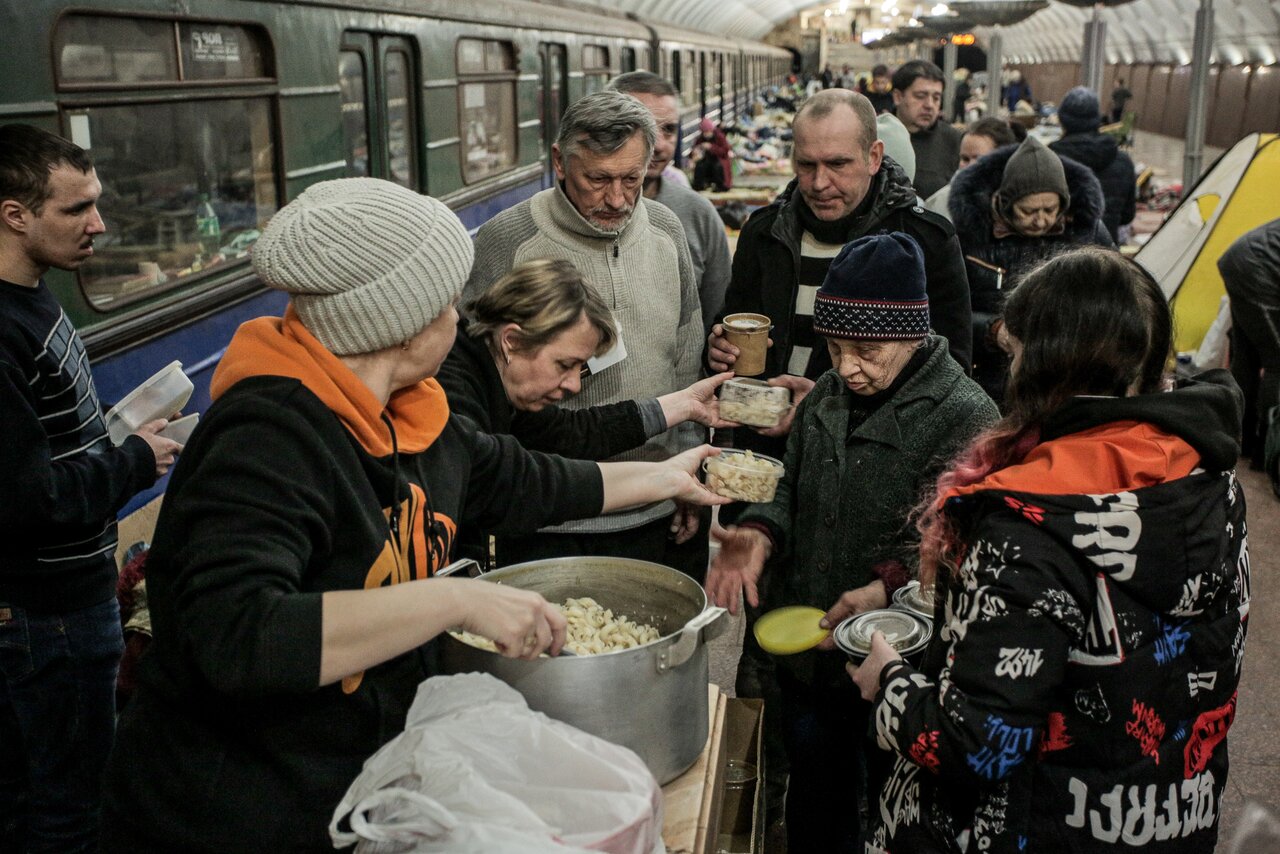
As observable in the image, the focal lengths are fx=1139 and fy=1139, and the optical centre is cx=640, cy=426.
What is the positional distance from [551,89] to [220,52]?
5478 millimetres

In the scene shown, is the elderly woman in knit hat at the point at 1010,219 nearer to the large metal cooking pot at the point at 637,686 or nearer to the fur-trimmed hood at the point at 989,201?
the fur-trimmed hood at the point at 989,201

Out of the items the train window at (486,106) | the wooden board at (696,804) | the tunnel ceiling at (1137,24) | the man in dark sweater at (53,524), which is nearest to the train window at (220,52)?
the man in dark sweater at (53,524)

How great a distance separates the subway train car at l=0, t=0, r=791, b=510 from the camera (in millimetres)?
3340

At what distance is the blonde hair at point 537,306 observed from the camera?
7.91 feet

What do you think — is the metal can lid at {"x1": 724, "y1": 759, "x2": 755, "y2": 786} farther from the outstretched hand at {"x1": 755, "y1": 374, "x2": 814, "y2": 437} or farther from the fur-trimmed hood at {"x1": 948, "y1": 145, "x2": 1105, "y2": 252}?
the fur-trimmed hood at {"x1": 948, "y1": 145, "x2": 1105, "y2": 252}

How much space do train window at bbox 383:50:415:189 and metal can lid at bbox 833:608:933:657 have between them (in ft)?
14.8

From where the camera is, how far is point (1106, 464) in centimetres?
166

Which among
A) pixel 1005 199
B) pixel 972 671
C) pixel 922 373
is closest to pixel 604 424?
pixel 922 373

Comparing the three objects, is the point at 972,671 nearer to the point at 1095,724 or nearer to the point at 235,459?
the point at 1095,724

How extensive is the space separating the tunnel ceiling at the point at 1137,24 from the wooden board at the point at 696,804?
14518 millimetres

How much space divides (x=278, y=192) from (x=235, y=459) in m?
3.59

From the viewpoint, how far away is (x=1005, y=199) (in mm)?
4586

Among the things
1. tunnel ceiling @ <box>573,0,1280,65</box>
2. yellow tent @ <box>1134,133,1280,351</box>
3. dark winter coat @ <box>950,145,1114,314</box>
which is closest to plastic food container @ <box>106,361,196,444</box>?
dark winter coat @ <box>950,145,1114,314</box>

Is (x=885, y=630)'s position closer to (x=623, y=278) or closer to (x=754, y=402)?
(x=754, y=402)
